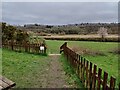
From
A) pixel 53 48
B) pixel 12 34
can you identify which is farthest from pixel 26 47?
pixel 53 48

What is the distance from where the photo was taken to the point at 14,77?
954cm

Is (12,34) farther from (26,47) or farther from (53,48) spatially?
(26,47)

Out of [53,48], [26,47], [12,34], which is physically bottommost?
[53,48]

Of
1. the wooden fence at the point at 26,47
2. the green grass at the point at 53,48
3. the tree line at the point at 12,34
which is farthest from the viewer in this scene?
the tree line at the point at 12,34

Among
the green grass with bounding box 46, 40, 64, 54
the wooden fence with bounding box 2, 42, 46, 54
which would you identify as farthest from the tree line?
the wooden fence with bounding box 2, 42, 46, 54

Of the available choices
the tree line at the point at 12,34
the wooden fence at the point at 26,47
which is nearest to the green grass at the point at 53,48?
the wooden fence at the point at 26,47

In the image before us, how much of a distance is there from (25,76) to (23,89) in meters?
2.26

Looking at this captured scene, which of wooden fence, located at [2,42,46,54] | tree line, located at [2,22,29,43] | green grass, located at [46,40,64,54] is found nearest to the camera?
wooden fence, located at [2,42,46,54]

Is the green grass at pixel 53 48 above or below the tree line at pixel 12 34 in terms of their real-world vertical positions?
below

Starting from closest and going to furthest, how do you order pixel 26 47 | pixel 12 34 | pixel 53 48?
pixel 26 47, pixel 12 34, pixel 53 48

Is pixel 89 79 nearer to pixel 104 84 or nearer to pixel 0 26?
pixel 104 84

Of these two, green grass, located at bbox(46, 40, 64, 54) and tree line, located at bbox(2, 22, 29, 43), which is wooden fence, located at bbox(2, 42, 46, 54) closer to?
green grass, located at bbox(46, 40, 64, 54)

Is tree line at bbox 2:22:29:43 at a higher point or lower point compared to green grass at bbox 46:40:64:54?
higher

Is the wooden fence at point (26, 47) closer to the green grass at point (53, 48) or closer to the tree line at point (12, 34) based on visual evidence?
the green grass at point (53, 48)
